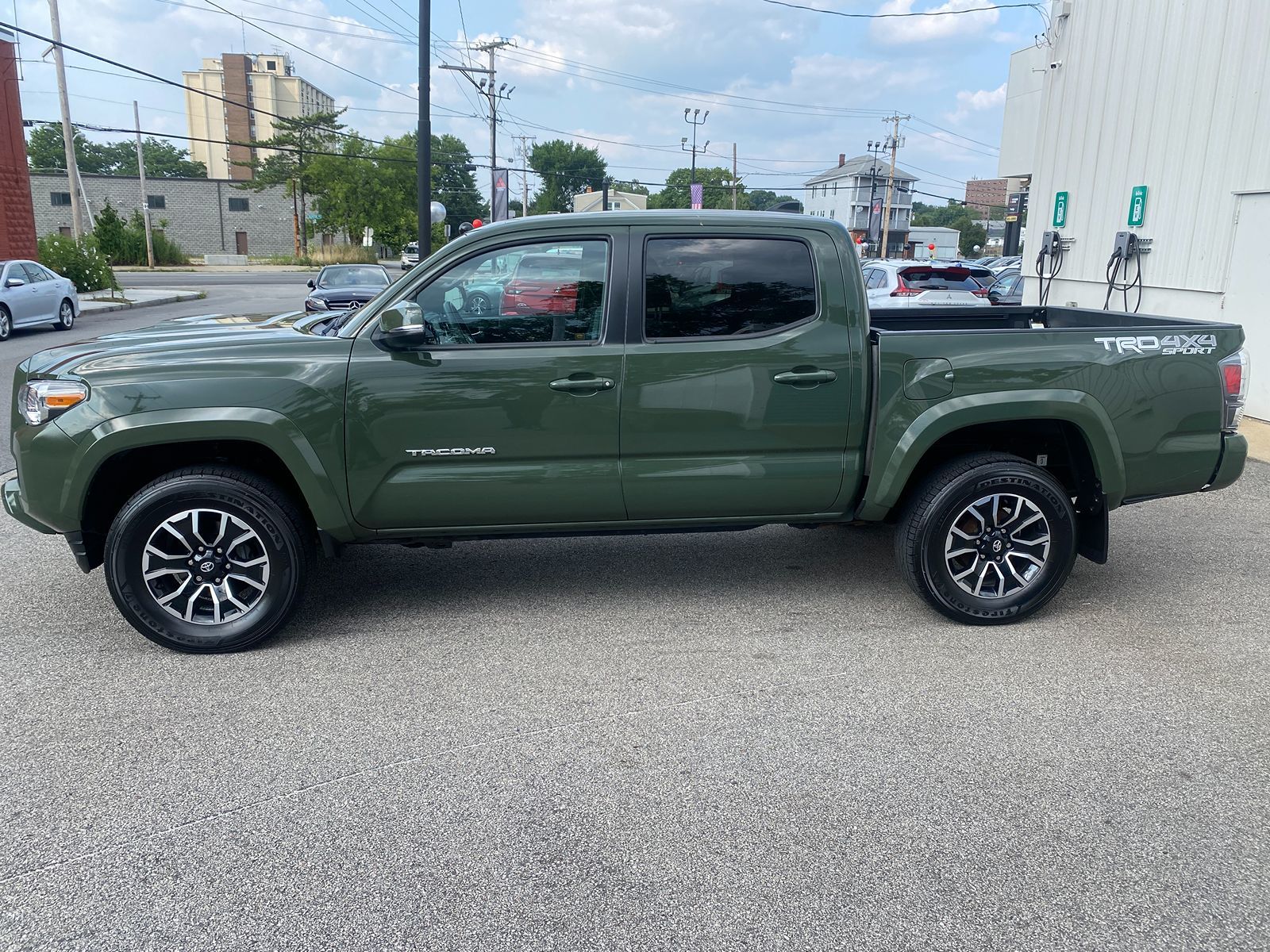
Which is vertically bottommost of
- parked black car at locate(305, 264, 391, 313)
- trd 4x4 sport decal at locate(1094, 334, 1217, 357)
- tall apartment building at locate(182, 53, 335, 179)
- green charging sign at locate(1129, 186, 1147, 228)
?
parked black car at locate(305, 264, 391, 313)

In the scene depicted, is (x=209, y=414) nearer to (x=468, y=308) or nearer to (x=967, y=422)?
(x=468, y=308)

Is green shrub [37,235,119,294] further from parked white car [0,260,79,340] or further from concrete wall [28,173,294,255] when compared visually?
concrete wall [28,173,294,255]

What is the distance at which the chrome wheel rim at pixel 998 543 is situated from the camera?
15.5ft

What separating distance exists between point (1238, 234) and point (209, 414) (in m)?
10.2

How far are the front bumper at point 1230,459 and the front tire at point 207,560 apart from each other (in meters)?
4.39

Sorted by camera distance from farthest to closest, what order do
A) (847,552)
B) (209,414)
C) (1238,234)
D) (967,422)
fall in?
(1238,234)
(847,552)
(967,422)
(209,414)

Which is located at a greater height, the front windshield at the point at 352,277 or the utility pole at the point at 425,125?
the utility pole at the point at 425,125

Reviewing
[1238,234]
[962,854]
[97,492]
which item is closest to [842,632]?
[962,854]

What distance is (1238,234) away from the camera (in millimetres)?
10133

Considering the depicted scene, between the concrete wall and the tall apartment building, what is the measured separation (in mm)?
37384

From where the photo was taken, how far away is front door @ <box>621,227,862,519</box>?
178 inches

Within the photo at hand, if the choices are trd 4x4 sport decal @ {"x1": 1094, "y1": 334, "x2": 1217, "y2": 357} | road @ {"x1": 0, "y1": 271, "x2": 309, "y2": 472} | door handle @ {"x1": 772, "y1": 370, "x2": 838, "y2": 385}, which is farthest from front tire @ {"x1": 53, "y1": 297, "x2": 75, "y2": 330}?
trd 4x4 sport decal @ {"x1": 1094, "y1": 334, "x2": 1217, "y2": 357}

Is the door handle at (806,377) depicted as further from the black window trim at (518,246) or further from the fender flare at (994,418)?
the black window trim at (518,246)

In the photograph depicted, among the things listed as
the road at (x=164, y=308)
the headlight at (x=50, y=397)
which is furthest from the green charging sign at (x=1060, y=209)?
the headlight at (x=50, y=397)
